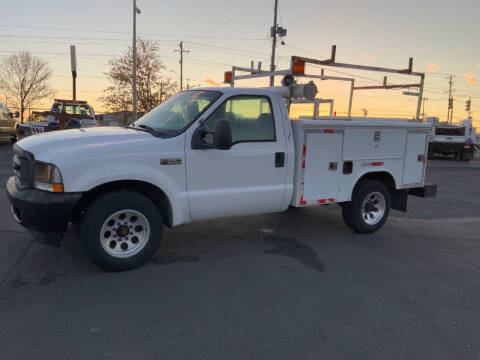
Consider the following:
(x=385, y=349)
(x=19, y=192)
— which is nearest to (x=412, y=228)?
(x=385, y=349)

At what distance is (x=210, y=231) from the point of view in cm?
610

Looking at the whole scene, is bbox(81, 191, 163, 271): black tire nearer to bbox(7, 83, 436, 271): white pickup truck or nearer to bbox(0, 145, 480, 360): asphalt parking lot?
bbox(7, 83, 436, 271): white pickup truck

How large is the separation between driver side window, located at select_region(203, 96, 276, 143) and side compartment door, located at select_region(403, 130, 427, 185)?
2.51 meters

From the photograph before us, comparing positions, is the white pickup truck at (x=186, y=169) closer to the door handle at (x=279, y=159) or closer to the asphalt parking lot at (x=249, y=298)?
the door handle at (x=279, y=159)

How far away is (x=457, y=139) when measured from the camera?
81.9 feet

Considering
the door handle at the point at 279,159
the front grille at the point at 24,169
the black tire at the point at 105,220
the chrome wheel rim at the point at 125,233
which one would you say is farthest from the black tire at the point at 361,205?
the front grille at the point at 24,169

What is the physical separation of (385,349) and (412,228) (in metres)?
4.18

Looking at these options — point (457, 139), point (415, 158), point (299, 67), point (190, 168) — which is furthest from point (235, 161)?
point (457, 139)

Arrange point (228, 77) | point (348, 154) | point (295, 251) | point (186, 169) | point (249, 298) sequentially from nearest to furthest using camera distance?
point (249, 298), point (186, 169), point (295, 251), point (348, 154), point (228, 77)

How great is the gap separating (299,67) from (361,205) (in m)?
2.23

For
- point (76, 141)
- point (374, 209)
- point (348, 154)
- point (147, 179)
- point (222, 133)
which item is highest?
point (222, 133)

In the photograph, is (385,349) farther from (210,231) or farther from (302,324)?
(210,231)

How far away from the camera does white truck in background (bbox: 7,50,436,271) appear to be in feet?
13.2

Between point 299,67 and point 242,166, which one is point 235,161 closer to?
point 242,166
